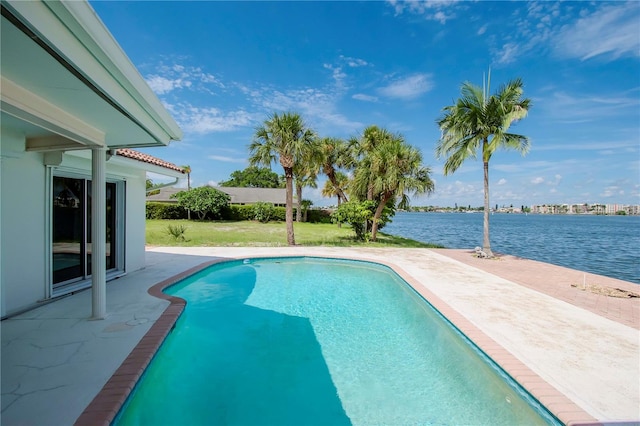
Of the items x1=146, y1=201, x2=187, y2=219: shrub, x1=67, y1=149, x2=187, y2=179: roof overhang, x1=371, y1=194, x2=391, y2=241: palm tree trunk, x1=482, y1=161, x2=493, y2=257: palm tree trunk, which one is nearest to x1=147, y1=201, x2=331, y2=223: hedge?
x1=146, y1=201, x2=187, y2=219: shrub

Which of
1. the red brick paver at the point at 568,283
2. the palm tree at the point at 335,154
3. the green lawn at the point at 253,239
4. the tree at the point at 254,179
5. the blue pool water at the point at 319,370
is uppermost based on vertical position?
the tree at the point at 254,179

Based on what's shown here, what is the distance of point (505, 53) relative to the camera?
45.4 ft

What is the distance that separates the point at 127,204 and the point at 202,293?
3380 millimetres

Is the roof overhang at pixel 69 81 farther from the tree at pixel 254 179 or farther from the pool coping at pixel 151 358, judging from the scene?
the tree at pixel 254 179

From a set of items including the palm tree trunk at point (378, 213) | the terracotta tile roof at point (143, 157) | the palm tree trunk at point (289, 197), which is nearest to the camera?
the terracotta tile roof at point (143, 157)

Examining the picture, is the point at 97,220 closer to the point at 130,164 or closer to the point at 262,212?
the point at 130,164

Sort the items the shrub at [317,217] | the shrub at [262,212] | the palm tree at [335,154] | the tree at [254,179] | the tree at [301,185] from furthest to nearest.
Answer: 1. the tree at [254,179]
2. the shrub at [317,217]
3. the shrub at [262,212]
4. the tree at [301,185]
5. the palm tree at [335,154]

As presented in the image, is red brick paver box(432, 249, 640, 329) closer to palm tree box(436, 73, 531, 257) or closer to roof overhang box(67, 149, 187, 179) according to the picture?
palm tree box(436, 73, 531, 257)

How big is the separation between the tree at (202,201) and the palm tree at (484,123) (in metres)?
26.7

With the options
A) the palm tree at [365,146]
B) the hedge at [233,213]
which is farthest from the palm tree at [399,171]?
the hedge at [233,213]

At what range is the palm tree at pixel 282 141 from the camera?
46.6 ft

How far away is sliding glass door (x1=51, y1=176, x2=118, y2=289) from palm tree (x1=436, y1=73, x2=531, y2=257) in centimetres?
1294

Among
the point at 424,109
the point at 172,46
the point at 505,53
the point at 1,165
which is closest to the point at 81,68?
the point at 1,165

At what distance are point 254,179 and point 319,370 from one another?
73.4 meters
